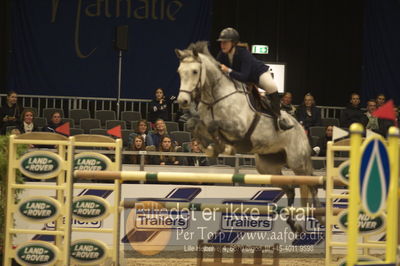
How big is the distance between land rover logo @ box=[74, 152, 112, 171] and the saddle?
1.34 metres

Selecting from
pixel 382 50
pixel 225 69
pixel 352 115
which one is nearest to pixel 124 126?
pixel 352 115

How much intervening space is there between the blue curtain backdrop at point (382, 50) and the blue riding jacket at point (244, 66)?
8393 millimetres

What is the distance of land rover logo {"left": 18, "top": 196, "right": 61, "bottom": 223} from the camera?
584 cm

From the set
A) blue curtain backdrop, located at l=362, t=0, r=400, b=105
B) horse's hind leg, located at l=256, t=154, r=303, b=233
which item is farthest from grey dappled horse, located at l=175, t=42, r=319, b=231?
blue curtain backdrop, located at l=362, t=0, r=400, b=105

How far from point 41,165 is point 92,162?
1.66ft

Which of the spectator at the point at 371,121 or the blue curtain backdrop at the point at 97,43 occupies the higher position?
the blue curtain backdrop at the point at 97,43

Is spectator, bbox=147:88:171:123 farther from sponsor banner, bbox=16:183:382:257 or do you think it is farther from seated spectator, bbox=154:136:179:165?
sponsor banner, bbox=16:183:382:257

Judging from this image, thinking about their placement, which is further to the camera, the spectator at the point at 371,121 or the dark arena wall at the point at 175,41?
the dark arena wall at the point at 175,41

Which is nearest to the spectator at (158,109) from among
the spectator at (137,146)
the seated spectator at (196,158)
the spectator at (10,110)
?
the seated spectator at (196,158)

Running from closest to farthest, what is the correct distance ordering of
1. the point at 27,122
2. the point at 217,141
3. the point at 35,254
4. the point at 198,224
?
1. the point at 217,141
2. the point at 35,254
3. the point at 198,224
4. the point at 27,122

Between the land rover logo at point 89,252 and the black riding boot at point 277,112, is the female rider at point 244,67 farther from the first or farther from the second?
the land rover logo at point 89,252

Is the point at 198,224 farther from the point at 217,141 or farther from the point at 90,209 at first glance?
the point at 217,141

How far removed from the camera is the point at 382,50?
1385cm

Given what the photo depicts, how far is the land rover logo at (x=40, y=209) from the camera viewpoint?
5836 mm
